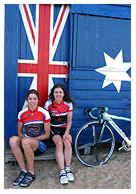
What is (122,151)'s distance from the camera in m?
3.88

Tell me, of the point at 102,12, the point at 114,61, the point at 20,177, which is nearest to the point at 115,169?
the point at 20,177

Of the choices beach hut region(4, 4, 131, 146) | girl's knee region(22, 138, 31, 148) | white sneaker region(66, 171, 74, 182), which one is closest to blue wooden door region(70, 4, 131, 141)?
beach hut region(4, 4, 131, 146)

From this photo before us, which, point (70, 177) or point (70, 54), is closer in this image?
point (70, 177)

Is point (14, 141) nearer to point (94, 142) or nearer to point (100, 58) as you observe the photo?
point (94, 142)

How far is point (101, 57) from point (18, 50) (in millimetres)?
1541

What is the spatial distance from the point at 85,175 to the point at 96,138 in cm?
69

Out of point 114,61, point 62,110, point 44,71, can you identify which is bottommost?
point 62,110

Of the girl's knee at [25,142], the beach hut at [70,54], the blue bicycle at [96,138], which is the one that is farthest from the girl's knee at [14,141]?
the blue bicycle at [96,138]

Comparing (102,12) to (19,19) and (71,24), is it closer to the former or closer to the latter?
(71,24)

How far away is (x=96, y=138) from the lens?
3.43 meters

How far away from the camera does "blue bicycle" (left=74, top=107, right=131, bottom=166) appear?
334cm

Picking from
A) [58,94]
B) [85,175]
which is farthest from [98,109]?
[85,175]

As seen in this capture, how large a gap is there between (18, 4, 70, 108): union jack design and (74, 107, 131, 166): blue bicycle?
3.11ft

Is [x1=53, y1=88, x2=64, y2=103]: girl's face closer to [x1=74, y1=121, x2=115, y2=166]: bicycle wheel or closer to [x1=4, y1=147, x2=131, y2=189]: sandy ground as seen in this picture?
[x1=74, y1=121, x2=115, y2=166]: bicycle wheel
